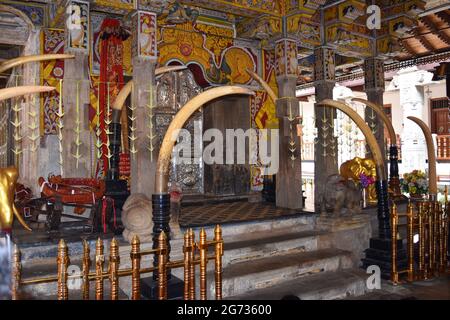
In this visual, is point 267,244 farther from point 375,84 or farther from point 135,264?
→ point 375,84

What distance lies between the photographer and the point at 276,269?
549cm

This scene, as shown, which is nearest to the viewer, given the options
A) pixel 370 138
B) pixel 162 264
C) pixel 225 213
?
pixel 162 264

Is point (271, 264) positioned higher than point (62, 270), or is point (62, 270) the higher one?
point (62, 270)

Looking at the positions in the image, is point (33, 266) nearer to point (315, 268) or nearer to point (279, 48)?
point (315, 268)

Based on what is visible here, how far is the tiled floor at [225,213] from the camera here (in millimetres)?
7168

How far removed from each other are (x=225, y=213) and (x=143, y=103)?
293 cm

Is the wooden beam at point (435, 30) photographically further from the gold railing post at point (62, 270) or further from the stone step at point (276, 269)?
the gold railing post at point (62, 270)

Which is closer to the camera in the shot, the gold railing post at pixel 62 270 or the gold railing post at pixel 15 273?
the gold railing post at pixel 15 273

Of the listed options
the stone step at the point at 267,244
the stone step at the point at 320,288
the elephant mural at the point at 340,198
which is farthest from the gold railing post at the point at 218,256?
the elephant mural at the point at 340,198

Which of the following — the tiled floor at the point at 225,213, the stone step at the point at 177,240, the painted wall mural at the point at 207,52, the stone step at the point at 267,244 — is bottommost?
the stone step at the point at 267,244

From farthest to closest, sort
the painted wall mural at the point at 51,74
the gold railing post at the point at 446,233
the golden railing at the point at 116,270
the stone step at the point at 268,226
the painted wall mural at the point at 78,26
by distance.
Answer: the painted wall mural at the point at 51,74 → the painted wall mural at the point at 78,26 → the stone step at the point at 268,226 → the gold railing post at the point at 446,233 → the golden railing at the point at 116,270

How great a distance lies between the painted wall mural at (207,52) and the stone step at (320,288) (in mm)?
6007

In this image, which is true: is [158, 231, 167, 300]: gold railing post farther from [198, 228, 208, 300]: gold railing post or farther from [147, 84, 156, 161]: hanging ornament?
[147, 84, 156, 161]: hanging ornament

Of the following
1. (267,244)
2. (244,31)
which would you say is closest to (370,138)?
(267,244)
